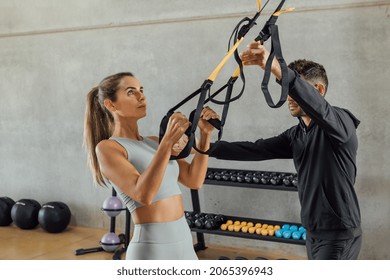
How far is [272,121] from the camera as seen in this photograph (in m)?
4.21

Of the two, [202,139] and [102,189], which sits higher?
[202,139]

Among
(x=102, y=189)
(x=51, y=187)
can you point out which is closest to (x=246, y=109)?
(x=102, y=189)

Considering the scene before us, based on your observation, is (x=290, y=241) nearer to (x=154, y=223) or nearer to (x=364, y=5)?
(x=364, y=5)

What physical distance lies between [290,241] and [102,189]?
235 centimetres

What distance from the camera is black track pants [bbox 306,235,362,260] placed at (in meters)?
1.93

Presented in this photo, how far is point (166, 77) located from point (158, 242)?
324 centimetres

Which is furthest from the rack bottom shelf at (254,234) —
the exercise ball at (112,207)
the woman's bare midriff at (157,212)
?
the woman's bare midriff at (157,212)

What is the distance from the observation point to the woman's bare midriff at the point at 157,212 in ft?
5.22

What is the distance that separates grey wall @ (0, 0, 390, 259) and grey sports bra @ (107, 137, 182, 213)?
105 inches

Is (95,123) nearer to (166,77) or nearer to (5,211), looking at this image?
(166,77)

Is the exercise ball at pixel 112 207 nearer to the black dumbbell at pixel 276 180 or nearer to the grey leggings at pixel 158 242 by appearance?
the black dumbbell at pixel 276 180

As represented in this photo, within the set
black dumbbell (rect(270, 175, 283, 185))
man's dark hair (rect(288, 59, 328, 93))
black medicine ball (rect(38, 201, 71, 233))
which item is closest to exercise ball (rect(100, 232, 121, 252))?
black medicine ball (rect(38, 201, 71, 233))
